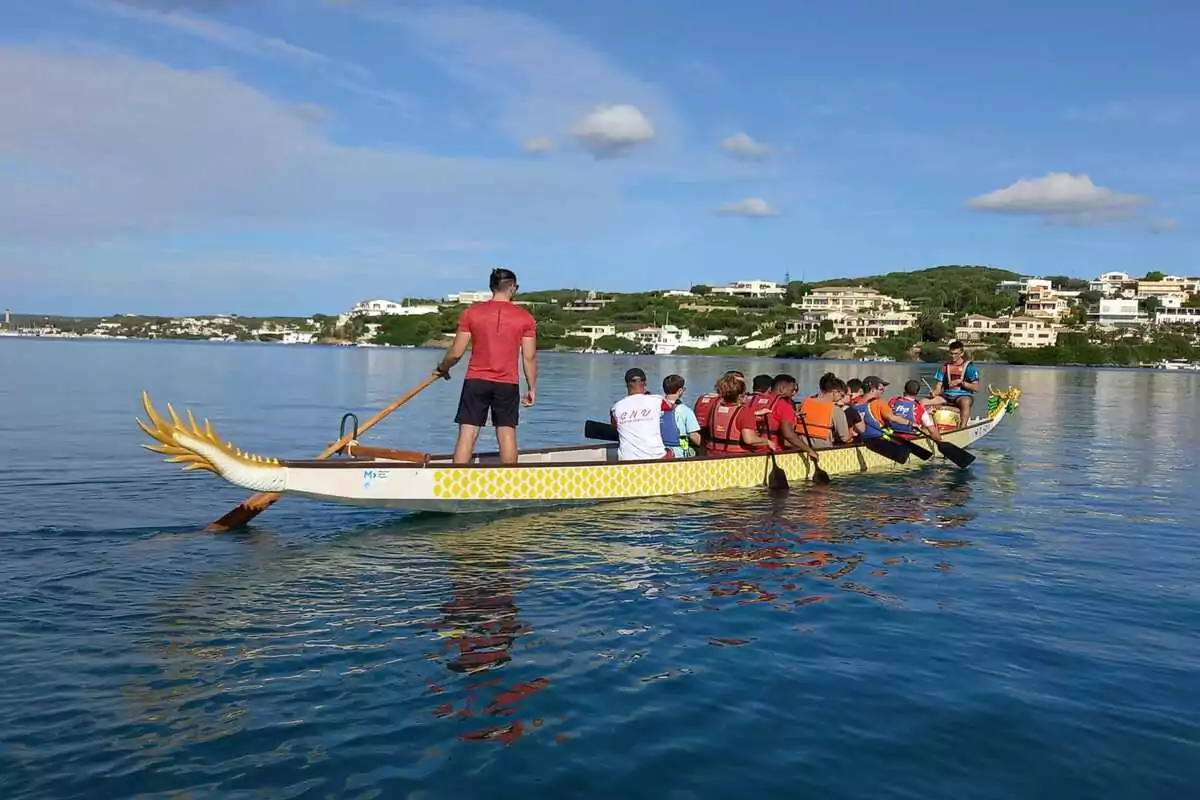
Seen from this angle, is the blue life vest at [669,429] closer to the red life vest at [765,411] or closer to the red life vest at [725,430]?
the red life vest at [725,430]

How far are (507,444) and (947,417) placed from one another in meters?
12.8

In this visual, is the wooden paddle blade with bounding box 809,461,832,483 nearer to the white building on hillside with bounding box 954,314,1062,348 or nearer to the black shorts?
the black shorts

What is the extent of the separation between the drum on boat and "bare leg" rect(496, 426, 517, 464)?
39.9ft

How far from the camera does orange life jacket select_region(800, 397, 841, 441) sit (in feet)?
52.0

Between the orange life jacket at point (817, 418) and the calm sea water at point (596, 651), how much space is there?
2396 mm

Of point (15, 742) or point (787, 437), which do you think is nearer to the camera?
point (15, 742)

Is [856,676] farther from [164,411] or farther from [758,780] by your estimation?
[164,411]

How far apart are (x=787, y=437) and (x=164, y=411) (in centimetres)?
2332

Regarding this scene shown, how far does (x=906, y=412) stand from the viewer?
18.0 metres

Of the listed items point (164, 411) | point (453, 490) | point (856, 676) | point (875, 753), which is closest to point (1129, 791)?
point (875, 753)

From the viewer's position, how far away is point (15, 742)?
5004 millimetres

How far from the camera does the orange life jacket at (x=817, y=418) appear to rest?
15.9 m

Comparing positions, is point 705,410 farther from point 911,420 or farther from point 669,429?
point 911,420

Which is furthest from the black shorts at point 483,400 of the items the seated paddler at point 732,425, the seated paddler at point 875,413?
the seated paddler at point 875,413
